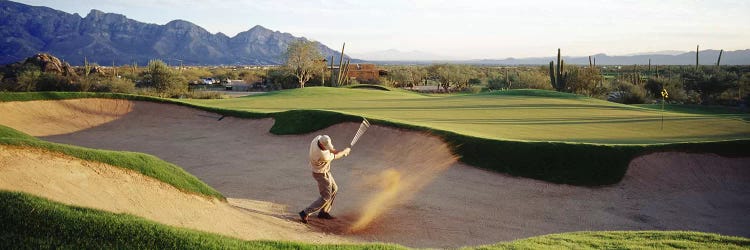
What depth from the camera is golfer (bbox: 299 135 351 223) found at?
28.9 ft

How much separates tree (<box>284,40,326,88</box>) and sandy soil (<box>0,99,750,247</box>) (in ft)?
137

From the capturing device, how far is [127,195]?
7328 millimetres

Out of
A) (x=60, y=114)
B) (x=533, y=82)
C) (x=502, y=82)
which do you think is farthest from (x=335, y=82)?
(x=60, y=114)

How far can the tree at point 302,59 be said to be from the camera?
5841cm

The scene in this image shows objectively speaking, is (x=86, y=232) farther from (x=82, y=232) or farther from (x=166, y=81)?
(x=166, y=81)

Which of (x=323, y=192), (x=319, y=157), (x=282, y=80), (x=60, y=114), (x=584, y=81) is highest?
(x=282, y=80)

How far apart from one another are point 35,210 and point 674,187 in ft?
42.2

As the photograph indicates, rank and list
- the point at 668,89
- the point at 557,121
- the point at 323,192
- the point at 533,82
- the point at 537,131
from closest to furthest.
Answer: the point at 323,192 < the point at 537,131 < the point at 557,121 < the point at 668,89 < the point at 533,82

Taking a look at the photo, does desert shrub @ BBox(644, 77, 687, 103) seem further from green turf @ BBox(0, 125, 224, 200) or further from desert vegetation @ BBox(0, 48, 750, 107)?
green turf @ BBox(0, 125, 224, 200)

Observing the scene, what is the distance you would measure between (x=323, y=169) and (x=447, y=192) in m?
3.89

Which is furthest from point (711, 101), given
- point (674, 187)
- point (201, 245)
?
point (201, 245)

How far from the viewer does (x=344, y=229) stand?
9.13m

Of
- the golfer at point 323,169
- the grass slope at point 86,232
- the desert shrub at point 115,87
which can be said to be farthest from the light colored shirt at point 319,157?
the desert shrub at point 115,87

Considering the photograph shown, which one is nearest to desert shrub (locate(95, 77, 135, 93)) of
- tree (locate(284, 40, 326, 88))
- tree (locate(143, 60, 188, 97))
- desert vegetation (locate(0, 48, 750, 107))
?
desert vegetation (locate(0, 48, 750, 107))
